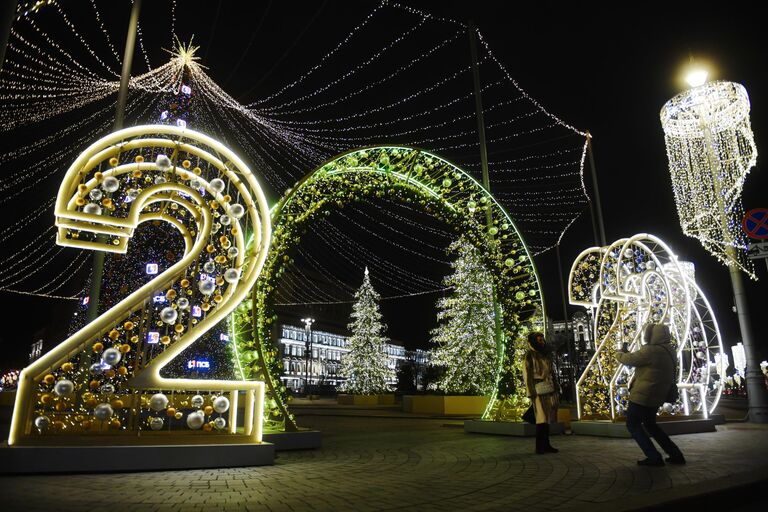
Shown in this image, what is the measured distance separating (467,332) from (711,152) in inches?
492

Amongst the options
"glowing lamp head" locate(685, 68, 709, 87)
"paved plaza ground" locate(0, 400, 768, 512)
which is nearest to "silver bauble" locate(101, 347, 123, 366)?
"paved plaza ground" locate(0, 400, 768, 512)

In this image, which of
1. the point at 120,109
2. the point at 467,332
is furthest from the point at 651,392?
the point at 467,332

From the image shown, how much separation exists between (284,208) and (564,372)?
48.4m

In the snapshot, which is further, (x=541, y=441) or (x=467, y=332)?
(x=467, y=332)

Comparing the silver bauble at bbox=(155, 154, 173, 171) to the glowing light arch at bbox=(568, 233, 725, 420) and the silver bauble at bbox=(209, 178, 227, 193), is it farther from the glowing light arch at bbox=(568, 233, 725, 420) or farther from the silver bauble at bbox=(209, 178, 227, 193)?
the glowing light arch at bbox=(568, 233, 725, 420)

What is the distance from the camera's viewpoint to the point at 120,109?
34.2ft

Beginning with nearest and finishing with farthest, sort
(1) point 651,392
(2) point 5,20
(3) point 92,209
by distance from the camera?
1. (2) point 5,20
2. (3) point 92,209
3. (1) point 651,392

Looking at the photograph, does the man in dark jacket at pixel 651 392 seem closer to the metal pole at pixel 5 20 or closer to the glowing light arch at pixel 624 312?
the glowing light arch at pixel 624 312

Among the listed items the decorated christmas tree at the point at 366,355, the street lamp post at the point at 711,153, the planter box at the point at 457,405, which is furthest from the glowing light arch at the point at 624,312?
the decorated christmas tree at the point at 366,355

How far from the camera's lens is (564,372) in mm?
51094

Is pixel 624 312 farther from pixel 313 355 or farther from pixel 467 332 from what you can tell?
pixel 313 355

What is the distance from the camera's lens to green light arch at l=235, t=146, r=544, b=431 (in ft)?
27.5

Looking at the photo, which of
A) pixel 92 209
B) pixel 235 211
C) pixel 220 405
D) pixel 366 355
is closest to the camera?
pixel 92 209

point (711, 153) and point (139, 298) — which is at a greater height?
point (711, 153)
